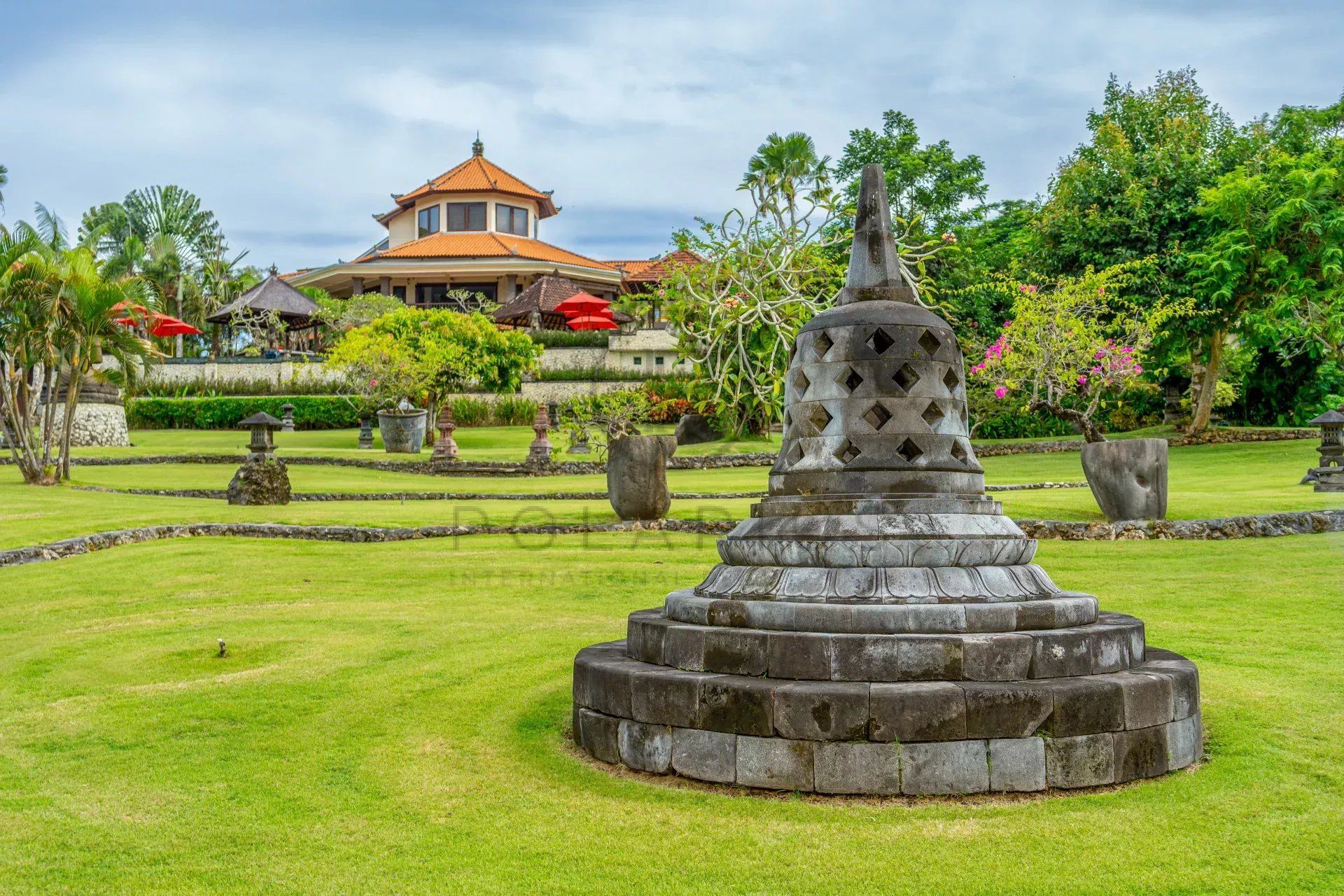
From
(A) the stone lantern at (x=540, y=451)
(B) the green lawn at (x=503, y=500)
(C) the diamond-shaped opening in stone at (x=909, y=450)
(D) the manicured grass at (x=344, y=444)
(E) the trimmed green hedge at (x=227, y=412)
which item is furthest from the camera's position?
(E) the trimmed green hedge at (x=227, y=412)

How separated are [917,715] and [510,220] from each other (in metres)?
58.6

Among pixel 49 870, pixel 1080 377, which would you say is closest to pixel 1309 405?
pixel 1080 377

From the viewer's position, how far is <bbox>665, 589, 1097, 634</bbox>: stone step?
572cm

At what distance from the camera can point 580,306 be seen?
166ft

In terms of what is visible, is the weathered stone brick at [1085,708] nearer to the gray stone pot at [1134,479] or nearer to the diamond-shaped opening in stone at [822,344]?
the diamond-shaped opening in stone at [822,344]

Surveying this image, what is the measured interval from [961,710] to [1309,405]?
120 feet

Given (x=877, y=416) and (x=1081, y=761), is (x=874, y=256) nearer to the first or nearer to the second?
(x=877, y=416)

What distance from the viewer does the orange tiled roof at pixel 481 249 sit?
5625 cm

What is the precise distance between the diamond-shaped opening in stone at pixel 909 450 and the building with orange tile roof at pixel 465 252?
48061 millimetres

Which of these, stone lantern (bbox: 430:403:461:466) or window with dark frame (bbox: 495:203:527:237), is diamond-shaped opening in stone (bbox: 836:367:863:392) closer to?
stone lantern (bbox: 430:403:461:466)

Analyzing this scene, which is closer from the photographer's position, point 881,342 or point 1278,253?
point 881,342

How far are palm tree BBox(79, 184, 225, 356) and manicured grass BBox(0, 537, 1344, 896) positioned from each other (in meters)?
53.4

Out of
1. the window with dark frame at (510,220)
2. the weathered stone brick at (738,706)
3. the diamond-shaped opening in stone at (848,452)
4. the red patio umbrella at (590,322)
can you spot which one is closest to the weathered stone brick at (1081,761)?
the weathered stone brick at (738,706)

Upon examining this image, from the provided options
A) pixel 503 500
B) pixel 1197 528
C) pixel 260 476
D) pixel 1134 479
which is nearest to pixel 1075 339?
pixel 1134 479
